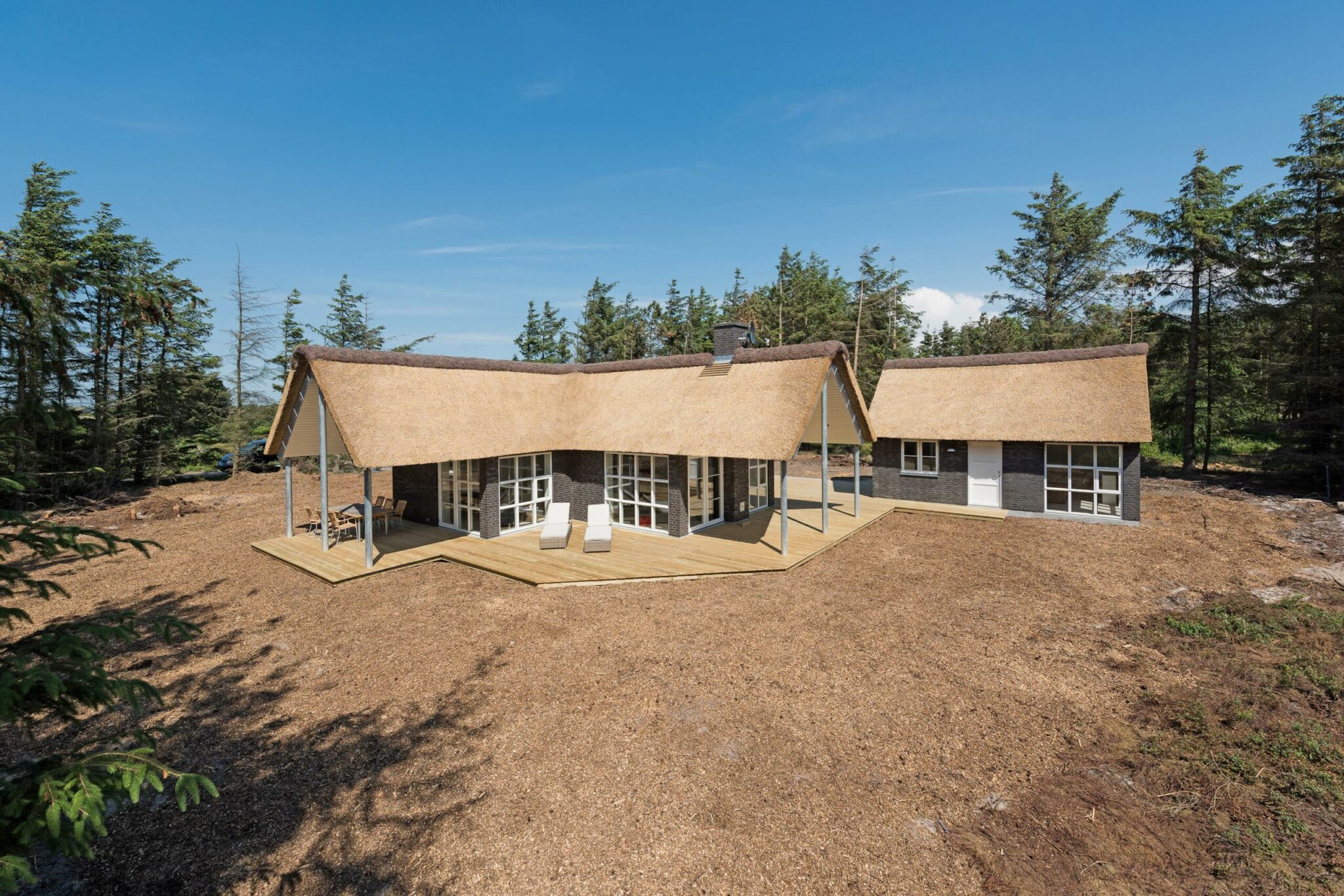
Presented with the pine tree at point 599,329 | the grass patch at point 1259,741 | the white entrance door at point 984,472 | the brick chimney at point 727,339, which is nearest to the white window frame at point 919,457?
the white entrance door at point 984,472

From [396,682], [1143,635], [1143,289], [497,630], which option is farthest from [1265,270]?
[396,682]

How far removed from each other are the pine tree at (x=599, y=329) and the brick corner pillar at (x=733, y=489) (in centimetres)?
2633

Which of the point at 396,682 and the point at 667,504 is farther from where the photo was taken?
the point at 667,504

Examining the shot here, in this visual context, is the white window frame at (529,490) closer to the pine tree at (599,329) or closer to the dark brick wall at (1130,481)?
the dark brick wall at (1130,481)

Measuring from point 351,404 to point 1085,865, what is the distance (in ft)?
43.5

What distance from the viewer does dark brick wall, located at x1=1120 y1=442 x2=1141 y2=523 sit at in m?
15.6

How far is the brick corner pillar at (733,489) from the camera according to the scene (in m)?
15.8

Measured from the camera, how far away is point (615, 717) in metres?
6.48

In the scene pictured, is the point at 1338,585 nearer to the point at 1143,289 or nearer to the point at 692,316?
the point at 1143,289

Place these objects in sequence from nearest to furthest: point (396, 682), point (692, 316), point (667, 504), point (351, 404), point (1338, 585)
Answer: point (396, 682), point (1338, 585), point (351, 404), point (667, 504), point (692, 316)

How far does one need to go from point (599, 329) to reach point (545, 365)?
2537cm

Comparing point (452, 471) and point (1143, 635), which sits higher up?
→ point (452, 471)

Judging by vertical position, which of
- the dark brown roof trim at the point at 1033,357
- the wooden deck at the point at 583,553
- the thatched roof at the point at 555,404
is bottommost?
the wooden deck at the point at 583,553

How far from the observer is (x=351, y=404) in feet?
38.7
